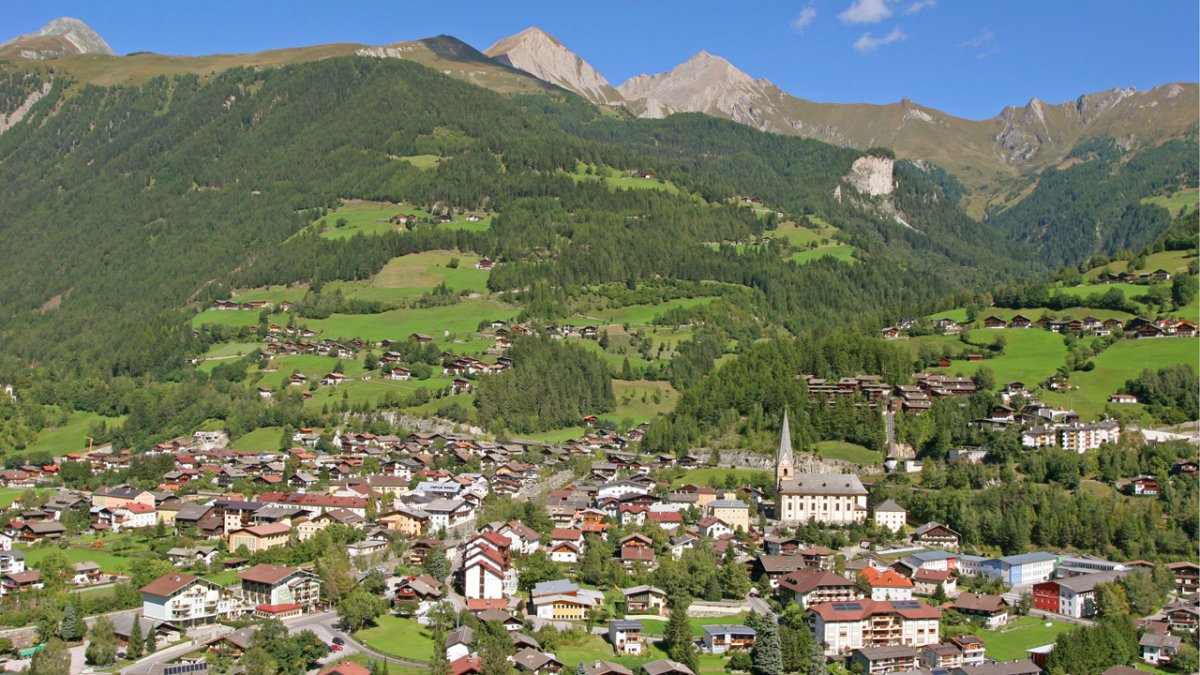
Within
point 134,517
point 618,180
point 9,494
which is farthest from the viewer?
point 618,180

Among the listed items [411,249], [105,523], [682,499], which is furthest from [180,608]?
[411,249]

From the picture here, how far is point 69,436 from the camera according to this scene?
11119 centimetres

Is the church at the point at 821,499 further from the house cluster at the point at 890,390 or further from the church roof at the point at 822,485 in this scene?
the house cluster at the point at 890,390

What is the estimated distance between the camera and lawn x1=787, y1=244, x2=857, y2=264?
170000mm

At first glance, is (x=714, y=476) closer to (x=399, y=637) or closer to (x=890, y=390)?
(x=890, y=390)

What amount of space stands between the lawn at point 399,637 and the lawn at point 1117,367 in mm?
51080

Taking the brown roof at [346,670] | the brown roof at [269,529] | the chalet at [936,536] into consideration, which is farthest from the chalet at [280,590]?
the chalet at [936,536]

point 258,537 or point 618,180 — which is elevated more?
point 618,180

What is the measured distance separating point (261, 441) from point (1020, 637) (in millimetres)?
63871

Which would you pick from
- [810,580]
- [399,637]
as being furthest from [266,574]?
[810,580]

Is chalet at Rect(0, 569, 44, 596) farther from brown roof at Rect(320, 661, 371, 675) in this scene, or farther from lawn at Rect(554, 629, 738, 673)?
lawn at Rect(554, 629, 738, 673)

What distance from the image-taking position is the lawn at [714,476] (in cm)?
8442

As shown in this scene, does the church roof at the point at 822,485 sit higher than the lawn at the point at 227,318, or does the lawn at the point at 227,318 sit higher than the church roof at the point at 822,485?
the lawn at the point at 227,318

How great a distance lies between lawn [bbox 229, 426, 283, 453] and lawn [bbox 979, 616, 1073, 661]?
58713 mm
